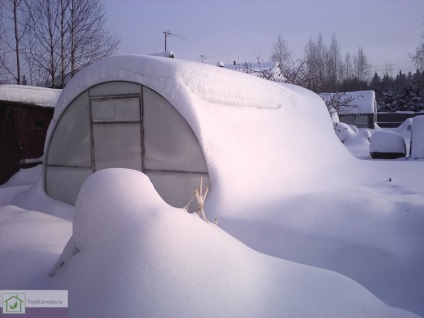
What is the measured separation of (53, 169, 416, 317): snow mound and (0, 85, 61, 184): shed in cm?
829

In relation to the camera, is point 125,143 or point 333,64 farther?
point 333,64

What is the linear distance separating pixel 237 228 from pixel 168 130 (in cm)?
201

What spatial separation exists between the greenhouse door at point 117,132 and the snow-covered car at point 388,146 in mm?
10082

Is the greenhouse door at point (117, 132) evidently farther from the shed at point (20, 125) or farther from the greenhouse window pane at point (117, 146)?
the shed at point (20, 125)

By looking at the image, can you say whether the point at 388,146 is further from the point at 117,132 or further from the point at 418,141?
the point at 117,132

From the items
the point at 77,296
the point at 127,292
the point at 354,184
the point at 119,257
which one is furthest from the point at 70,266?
the point at 354,184

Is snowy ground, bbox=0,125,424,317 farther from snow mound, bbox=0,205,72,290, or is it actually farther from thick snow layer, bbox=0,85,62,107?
thick snow layer, bbox=0,85,62,107

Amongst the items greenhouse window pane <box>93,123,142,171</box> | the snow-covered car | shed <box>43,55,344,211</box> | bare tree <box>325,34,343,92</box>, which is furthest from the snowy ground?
bare tree <box>325,34,343,92</box>

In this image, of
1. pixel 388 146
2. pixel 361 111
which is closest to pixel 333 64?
pixel 361 111

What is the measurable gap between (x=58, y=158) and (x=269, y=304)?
19.8 feet

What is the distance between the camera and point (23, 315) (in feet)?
7.00

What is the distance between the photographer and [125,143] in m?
Answer: 6.10

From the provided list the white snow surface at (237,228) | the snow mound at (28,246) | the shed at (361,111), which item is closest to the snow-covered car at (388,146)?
the white snow surface at (237,228)

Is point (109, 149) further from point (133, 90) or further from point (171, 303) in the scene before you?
point (171, 303)
